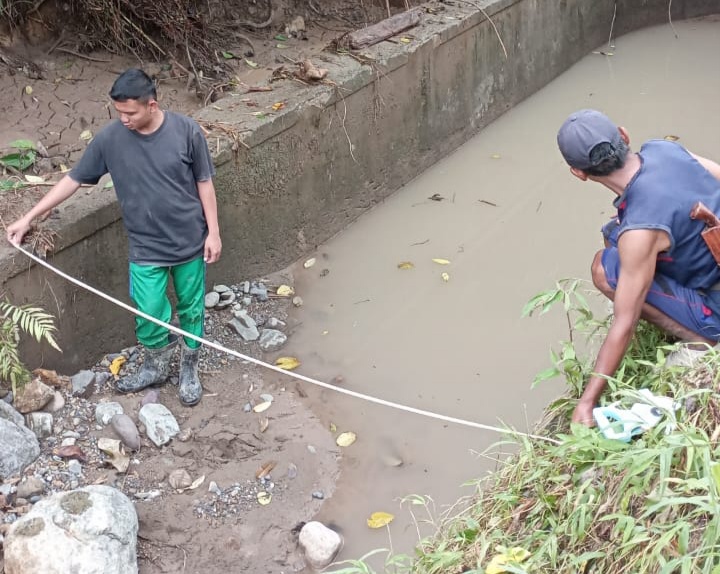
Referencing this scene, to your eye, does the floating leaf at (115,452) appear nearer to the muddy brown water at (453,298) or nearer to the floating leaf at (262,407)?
the floating leaf at (262,407)

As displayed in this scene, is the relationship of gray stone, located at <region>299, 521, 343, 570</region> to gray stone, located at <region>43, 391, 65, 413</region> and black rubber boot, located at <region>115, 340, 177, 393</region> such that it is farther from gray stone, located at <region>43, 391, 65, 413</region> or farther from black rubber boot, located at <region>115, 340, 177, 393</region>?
gray stone, located at <region>43, 391, 65, 413</region>

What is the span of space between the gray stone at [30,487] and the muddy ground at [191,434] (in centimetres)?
8

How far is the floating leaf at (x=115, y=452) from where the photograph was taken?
365cm

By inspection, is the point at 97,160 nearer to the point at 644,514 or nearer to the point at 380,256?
the point at 380,256

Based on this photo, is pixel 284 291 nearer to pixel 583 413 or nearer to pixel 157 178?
pixel 157 178

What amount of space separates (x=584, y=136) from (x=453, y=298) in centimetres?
223

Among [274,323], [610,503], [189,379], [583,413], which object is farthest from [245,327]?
[610,503]

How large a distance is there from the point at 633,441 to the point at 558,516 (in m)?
0.32

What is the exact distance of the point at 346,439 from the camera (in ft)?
12.9

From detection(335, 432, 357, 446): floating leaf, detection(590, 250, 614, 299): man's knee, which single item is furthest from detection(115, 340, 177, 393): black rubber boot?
detection(590, 250, 614, 299): man's knee

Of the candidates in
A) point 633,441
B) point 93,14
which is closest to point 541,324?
point 633,441

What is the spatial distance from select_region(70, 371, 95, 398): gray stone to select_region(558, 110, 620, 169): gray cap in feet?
8.34

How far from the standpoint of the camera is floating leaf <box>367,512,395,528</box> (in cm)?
350

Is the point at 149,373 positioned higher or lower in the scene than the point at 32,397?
lower
